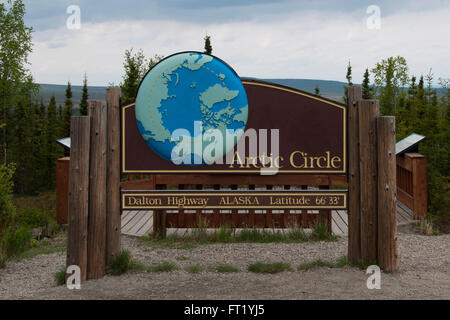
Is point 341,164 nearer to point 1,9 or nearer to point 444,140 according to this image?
point 444,140

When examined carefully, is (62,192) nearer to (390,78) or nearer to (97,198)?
(97,198)

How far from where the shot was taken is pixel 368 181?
22.6ft

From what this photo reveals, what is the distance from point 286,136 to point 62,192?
5454 mm

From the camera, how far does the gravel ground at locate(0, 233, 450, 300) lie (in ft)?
19.6

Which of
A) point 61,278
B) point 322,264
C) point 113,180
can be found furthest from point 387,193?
point 61,278

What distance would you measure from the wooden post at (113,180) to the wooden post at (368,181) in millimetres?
3425

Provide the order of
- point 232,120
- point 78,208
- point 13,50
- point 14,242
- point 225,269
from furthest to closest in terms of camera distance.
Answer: point 13,50 < point 14,242 < point 232,120 < point 225,269 < point 78,208

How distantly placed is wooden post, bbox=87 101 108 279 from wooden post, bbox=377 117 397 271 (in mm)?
3804

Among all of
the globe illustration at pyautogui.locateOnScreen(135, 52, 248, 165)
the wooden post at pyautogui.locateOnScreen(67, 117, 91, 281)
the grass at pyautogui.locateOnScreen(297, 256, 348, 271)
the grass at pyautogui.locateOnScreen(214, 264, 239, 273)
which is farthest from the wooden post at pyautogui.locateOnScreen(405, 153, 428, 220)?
the wooden post at pyautogui.locateOnScreen(67, 117, 91, 281)

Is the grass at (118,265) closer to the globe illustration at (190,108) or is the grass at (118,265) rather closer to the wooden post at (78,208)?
the wooden post at (78,208)

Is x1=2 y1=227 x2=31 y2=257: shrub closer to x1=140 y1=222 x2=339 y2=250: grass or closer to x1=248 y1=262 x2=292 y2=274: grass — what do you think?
x1=140 y1=222 x2=339 y2=250: grass

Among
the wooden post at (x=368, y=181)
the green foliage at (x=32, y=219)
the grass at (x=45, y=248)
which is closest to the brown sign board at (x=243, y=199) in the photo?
the wooden post at (x=368, y=181)
